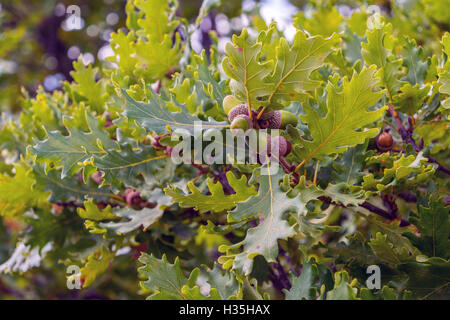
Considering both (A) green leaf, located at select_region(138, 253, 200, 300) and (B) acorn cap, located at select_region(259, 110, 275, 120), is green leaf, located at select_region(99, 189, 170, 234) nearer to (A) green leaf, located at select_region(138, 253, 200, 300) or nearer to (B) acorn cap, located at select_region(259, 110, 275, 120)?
(A) green leaf, located at select_region(138, 253, 200, 300)

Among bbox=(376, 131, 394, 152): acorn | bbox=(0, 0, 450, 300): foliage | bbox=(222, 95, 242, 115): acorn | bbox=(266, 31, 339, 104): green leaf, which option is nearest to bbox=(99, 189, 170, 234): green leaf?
bbox=(0, 0, 450, 300): foliage

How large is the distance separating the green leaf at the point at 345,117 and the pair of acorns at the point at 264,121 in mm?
47

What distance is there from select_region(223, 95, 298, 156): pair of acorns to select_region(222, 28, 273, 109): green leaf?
1.3 inches

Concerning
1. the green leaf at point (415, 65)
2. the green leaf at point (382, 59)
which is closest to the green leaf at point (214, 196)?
the green leaf at point (382, 59)

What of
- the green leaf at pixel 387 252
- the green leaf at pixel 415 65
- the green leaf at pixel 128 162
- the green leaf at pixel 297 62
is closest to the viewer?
the green leaf at pixel 297 62

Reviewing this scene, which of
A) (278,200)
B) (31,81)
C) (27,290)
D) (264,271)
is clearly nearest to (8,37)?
(31,81)

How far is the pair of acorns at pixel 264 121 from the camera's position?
98 centimetres

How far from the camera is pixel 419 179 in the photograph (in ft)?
3.50

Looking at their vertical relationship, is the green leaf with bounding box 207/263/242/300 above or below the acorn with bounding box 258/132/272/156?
below

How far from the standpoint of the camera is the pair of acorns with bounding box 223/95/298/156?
981 millimetres

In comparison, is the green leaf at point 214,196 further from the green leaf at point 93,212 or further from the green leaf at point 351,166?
the green leaf at point 93,212

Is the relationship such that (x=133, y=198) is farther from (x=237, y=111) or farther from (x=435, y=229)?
(x=435, y=229)

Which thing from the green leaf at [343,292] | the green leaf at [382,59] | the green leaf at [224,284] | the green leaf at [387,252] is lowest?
the green leaf at [224,284]
